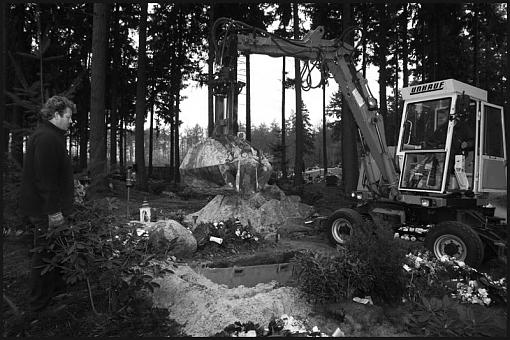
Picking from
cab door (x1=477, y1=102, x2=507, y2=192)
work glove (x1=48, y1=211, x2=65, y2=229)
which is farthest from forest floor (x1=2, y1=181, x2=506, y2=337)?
cab door (x1=477, y1=102, x2=507, y2=192)

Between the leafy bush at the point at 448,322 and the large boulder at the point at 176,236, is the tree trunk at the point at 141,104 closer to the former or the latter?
the large boulder at the point at 176,236

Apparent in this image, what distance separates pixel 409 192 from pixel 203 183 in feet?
14.0

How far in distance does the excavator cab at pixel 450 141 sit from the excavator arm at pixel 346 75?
73 centimetres

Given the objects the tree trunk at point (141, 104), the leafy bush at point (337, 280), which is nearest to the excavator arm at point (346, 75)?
the leafy bush at point (337, 280)

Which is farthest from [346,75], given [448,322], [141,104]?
[141,104]

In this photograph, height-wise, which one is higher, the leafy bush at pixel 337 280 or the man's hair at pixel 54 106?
the man's hair at pixel 54 106

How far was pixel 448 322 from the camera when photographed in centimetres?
346

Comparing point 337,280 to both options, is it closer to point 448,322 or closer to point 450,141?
point 448,322

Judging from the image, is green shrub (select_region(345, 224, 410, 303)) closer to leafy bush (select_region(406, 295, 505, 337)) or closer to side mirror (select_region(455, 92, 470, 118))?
leafy bush (select_region(406, 295, 505, 337))

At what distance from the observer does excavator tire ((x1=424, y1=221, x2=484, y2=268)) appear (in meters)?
6.08

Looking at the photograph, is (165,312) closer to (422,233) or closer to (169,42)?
(422,233)

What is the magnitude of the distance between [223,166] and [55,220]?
17.1 feet

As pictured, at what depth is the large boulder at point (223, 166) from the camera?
8.79 metres

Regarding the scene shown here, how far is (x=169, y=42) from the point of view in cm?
2345
